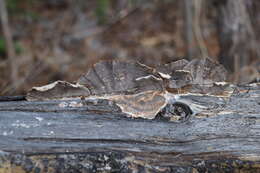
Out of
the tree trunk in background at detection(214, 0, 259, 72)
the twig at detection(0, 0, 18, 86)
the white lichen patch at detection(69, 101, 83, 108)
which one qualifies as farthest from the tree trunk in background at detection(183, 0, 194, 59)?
the white lichen patch at detection(69, 101, 83, 108)

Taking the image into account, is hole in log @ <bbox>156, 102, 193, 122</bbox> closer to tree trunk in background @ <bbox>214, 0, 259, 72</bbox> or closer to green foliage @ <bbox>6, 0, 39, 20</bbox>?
tree trunk in background @ <bbox>214, 0, 259, 72</bbox>

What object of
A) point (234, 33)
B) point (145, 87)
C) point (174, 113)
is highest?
point (234, 33)

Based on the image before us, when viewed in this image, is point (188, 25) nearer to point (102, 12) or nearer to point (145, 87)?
point (102, 12)

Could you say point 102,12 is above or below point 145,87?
above

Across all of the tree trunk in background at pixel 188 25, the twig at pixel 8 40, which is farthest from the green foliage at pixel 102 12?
the tree trunk in background at pixel 188 25

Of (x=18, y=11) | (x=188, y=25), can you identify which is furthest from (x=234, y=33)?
(x=18, y=11)

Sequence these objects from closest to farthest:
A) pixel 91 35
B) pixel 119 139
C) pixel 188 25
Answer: pixel 119 139 → pixel 188 25 → pixel 91 35

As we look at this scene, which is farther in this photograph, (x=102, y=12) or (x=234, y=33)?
(x=102, y=12)
